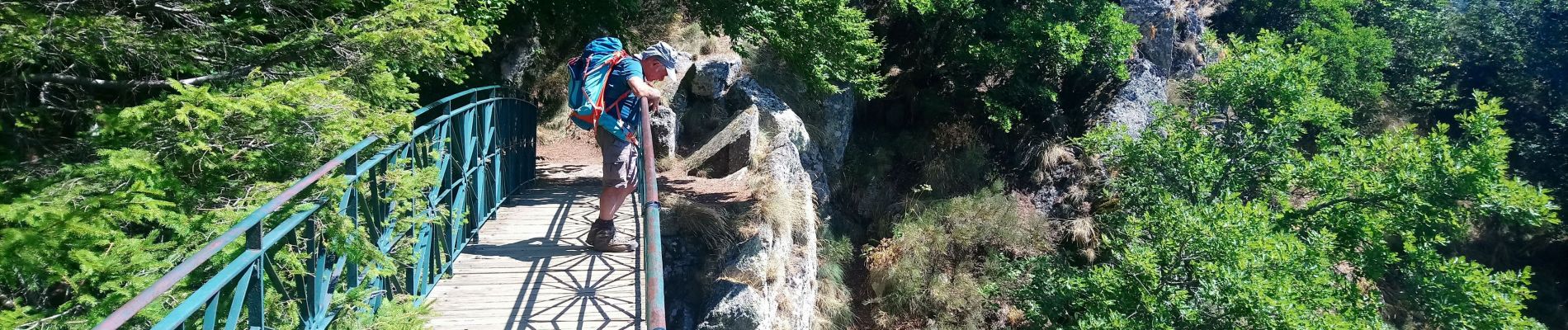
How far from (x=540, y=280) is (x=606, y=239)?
0.65 metres

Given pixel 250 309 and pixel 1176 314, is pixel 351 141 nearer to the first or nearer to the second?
pixel 250 309

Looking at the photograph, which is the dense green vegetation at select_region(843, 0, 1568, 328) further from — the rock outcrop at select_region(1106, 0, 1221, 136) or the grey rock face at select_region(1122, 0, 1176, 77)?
the grey rock face at select_region(1122, 0, 1176, 77)

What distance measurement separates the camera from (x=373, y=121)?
3.93m

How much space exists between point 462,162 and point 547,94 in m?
8.20

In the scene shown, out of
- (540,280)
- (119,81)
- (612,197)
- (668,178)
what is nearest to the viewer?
(119,81)

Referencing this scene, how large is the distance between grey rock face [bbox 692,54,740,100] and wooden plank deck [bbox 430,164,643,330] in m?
4.36

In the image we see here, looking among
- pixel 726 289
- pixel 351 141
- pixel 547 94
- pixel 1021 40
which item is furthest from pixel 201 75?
pixel 1021 40

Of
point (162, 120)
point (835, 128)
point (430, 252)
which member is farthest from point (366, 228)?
point (835, 128)

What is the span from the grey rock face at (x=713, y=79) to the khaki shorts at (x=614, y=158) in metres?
5.49

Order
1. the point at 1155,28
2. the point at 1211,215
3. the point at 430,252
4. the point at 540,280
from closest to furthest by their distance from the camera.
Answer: the point at 430,252 < the point at 540,280 < the point at 1211,215 < the point at 1155,28

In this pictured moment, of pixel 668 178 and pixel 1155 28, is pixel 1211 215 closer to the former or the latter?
pixel 668 178

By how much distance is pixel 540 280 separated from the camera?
5.68 meters

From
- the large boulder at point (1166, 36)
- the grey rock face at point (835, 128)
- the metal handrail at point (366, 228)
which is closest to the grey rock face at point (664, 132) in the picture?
the metal handrail at point (366, 228)

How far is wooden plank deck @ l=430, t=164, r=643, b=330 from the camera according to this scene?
16.9 feet
